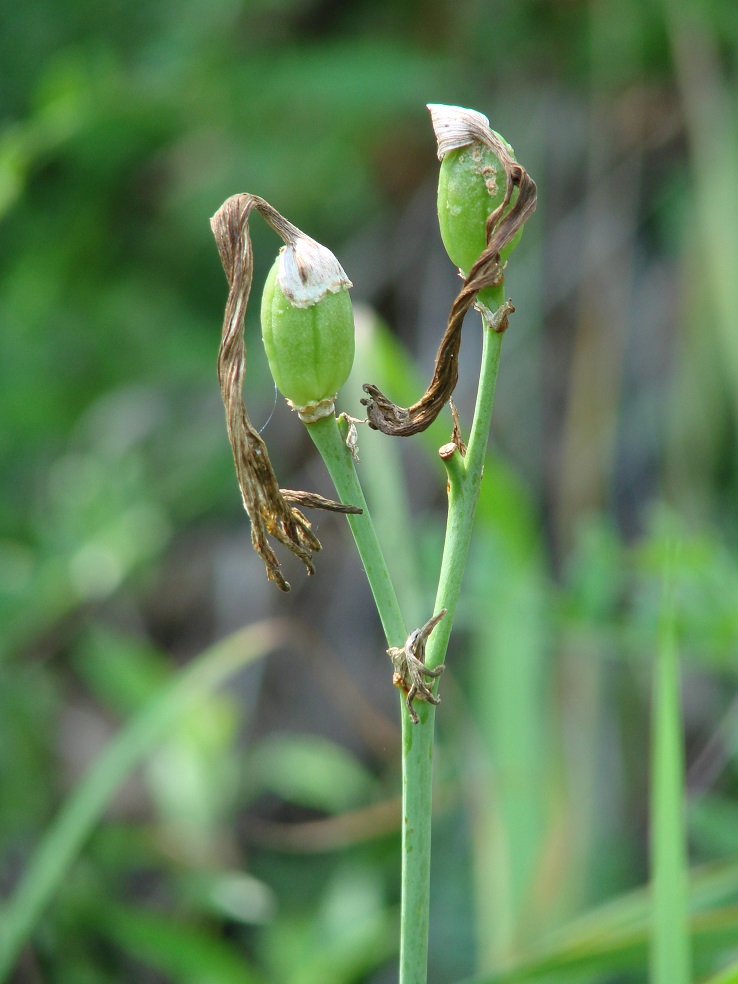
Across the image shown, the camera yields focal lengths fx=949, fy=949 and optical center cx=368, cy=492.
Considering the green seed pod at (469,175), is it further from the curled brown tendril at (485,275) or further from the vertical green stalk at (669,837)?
the vertical green stalk at (669,837)

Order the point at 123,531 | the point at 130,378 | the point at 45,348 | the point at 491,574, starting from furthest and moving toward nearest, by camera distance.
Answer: the point at 130,378, the point at 45,348, the point at 123,531, the point at 491,574

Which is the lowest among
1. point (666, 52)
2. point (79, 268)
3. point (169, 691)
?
point (169, 691)

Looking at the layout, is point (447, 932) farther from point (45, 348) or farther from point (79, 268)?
point (79, 268)

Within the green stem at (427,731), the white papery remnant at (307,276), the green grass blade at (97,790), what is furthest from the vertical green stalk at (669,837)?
the green grass blade at (97,790)

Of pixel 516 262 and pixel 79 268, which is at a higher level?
pixel 516 262

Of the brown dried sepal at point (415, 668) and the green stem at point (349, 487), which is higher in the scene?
the green stem at point (349, 487)

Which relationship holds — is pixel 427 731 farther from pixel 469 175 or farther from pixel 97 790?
pixel 97 790

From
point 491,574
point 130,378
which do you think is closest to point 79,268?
point 130,378
